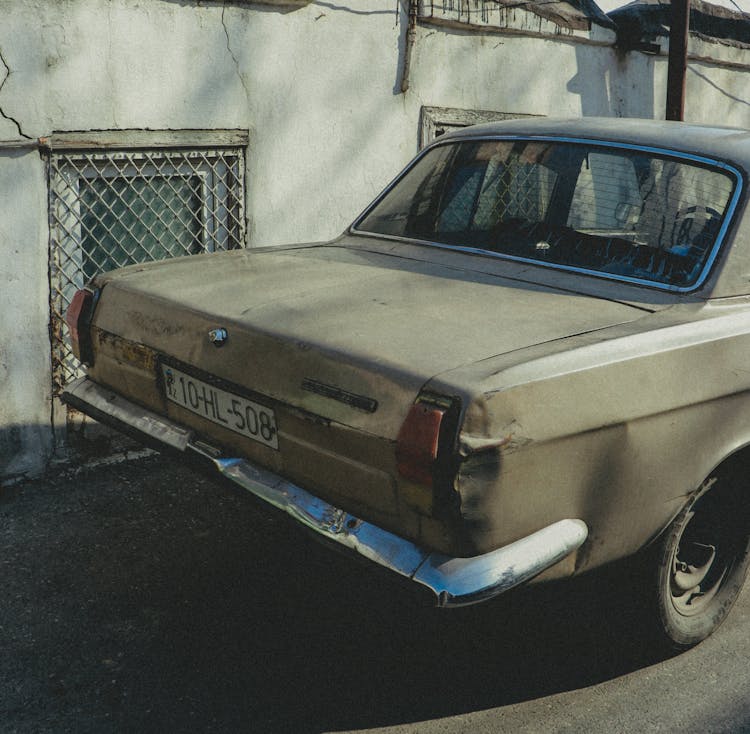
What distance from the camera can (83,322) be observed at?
3189 mm

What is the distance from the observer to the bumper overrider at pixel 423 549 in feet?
6.93

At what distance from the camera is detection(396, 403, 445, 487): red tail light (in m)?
2.09

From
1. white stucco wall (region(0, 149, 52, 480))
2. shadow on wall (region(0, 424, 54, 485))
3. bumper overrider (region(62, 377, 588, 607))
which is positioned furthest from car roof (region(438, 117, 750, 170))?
shadow on wall (region(0, 424, 54, 485))

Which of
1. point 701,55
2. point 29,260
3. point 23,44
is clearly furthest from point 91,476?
point 701,55

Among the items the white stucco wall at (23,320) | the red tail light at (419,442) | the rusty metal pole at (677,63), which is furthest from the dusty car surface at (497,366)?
the rusty metal pole at (677,63)

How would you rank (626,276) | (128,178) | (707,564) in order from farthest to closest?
(128,178), (707,564), (626,276)

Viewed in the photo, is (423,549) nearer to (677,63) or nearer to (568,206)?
(568,206)

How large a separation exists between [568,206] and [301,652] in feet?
5.77

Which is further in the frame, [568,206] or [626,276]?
[568,206]

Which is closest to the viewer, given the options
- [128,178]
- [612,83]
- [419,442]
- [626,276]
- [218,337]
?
[419,442]

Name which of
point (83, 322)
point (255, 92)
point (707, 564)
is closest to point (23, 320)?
point (83, 322)

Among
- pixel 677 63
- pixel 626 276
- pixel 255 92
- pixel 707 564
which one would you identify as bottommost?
pixel 707 564

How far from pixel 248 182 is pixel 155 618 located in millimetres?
2692

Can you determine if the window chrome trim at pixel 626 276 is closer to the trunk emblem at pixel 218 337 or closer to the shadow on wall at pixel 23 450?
the trunk emblem at pixel 218 337
